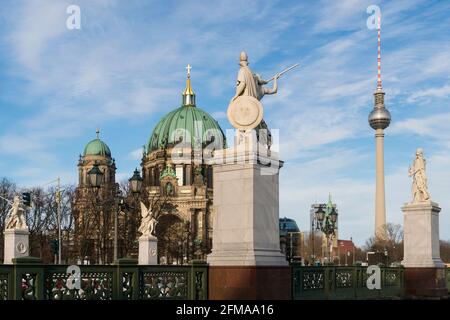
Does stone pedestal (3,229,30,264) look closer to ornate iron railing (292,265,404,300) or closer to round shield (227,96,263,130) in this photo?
ornate iron railing (292,265,404,300)

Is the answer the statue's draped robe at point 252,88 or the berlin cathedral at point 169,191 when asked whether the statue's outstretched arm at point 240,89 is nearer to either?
the statue's draped robe at point 252,88

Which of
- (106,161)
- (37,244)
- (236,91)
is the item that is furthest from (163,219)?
(236,91)

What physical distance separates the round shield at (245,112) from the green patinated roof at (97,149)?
112103 mm

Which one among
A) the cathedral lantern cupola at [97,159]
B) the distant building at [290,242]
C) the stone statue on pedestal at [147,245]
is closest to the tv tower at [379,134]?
the distant building at [290,242]

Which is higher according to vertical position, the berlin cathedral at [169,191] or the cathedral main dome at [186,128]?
the cathedral main dome at [186,128]

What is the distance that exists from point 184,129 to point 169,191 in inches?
941

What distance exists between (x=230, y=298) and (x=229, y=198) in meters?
2.43

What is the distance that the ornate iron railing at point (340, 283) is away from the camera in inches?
704

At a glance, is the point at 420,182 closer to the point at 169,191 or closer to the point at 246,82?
the point at 246,82

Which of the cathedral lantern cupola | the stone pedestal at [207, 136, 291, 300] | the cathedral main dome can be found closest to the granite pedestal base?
the stone pedestal at [207, 136, 291, 300]

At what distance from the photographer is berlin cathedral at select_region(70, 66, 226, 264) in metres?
61.2

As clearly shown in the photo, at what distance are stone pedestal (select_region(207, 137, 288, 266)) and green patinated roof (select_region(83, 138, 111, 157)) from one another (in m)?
113
